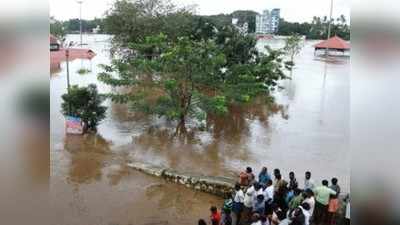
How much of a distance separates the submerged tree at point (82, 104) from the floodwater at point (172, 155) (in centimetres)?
56

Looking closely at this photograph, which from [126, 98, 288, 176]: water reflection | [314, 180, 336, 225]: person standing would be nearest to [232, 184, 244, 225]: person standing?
[314, 180, 336, 225]: person standing

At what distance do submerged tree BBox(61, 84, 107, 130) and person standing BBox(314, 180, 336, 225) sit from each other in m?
8.05

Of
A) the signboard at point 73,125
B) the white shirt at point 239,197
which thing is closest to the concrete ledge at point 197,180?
the white shirt at point 239,197

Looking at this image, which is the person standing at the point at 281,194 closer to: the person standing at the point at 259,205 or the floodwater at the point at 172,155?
the person standing at the point at 259,205

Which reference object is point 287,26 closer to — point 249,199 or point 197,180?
point 197,180

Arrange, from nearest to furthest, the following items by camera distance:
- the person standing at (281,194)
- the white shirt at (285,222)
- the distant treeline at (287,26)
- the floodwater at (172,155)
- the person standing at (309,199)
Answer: the white shirt at (285,222) → the person standing at (309,199) → the person standing at (281,194) → the floodwater at (172,155) → the distant treeline at (287,26)

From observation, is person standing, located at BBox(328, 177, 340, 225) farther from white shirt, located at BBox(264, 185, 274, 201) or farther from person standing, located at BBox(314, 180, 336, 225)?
white shirt, located at BBox(264, 185, 274, 201)

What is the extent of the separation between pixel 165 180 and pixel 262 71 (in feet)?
34.2

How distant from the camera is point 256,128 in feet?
48.2

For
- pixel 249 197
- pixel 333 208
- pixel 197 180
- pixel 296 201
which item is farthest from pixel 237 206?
pixel 197 180

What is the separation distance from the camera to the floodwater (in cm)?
787

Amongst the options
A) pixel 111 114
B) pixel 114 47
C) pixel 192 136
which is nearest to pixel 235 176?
pixel 192 136

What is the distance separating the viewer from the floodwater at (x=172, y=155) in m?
7.87

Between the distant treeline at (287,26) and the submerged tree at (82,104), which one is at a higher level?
the distant treeline at (287,26)
